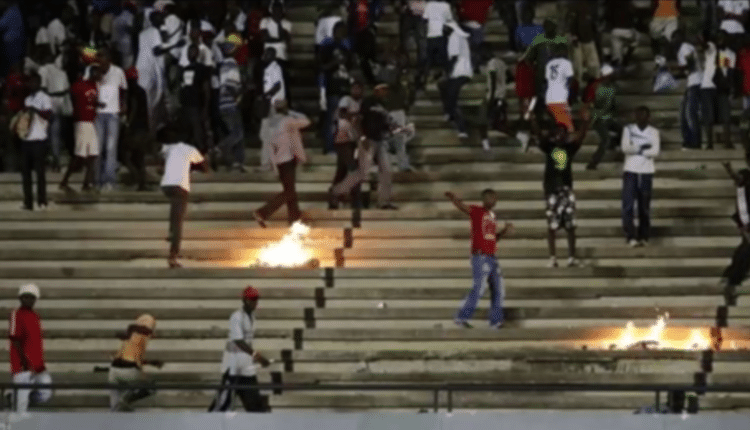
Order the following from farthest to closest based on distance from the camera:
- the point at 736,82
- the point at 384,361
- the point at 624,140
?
the point at 736,82 → the point at 624,140 → the point at 384,361

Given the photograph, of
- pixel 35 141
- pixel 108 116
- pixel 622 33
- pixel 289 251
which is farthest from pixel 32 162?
pixel 622 33

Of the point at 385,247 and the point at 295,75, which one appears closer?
the point at 385,247

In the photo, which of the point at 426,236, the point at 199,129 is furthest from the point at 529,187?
the point at 199,129

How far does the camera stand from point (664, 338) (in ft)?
117

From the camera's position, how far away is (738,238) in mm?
37625

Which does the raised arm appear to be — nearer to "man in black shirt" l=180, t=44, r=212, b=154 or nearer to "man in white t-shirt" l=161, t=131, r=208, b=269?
"man in white t-shirt" l=161, t=131, r=208, b=269

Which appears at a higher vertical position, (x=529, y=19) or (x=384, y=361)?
(x=529, y=19)

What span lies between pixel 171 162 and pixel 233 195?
193cm

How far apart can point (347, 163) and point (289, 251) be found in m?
1.30

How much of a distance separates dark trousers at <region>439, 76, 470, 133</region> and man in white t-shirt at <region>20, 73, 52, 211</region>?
16.0 feet

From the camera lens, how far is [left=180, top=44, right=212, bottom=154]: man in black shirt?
129 ft

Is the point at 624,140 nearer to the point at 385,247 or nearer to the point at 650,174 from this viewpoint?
the point at 650,174

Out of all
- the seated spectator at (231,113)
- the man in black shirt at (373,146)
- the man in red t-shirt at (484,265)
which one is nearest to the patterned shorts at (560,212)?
the man in red t-shirt at (484,265)

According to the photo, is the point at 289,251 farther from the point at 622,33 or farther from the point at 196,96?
the point at 622,33
